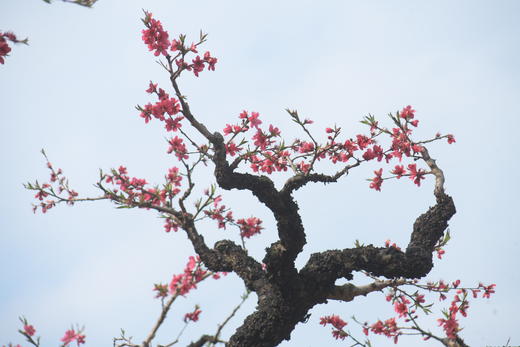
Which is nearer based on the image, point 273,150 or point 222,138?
point 222,138

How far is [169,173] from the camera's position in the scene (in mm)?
6066

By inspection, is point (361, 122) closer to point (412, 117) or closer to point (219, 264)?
point (412, 117)

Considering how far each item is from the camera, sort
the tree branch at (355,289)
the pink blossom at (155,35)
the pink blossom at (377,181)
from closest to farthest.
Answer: the pink blossom at (155,35)
the tree branch at (355,289)
the pink blossom at (377,181)

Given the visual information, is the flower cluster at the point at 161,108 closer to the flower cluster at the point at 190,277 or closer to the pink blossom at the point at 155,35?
the pink blossom at the point at 155,35

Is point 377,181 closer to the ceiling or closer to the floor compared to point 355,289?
closer to the ceiling

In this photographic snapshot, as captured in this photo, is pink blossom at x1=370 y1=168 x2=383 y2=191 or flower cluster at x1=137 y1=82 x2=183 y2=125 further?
pink blossom at x1=370 y1=168 x2=383 y2=191

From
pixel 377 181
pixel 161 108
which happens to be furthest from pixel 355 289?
pixel 161 108

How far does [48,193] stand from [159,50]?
298cm

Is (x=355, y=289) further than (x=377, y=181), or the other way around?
(x=377, y=181)

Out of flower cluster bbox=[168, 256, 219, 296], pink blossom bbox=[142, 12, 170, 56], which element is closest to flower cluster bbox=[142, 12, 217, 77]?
pink blossom bbox=[142, 12, 170, 56]

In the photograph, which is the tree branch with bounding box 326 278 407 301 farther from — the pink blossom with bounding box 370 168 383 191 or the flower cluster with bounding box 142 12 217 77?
the flower cluster with bounding box 142 12 217 77

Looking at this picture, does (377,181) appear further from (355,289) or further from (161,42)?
(161,42)

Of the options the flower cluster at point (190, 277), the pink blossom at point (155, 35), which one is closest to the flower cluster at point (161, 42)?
the pink blossom at point (155, 35)

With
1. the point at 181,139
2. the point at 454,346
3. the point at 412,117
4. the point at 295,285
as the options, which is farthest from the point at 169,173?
the point at 454,346
